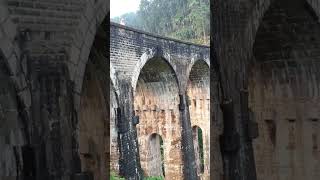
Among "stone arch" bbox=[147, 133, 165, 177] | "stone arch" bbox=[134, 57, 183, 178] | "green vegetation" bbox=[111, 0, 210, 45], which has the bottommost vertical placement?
"stone arch" bbox=[147, 133, 165, 177]

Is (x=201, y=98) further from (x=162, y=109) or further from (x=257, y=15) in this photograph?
(x=257, y=15)

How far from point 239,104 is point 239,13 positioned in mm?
1181

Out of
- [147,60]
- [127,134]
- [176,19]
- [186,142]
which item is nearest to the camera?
[127,134]

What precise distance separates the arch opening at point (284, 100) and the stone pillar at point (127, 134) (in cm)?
512

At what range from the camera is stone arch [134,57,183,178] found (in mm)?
17672

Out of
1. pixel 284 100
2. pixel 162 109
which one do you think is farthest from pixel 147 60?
pixel 284 100

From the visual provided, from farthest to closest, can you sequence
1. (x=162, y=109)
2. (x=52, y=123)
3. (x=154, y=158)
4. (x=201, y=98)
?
(x=201, y=98)
(x=154, y=158)
(x=162, y=109)
(x=52, y=123)

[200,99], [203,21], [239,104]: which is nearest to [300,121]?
[239,104]

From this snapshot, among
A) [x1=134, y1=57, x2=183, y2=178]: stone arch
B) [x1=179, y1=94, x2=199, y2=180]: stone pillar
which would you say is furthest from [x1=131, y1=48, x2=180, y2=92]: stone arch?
[x1=179, y1=94, x2=199, y2=180]: stone pillar

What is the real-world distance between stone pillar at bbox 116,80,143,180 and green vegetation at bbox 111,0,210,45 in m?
13.1

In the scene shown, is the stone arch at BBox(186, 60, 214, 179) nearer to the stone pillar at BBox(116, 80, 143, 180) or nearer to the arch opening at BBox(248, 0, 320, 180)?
the stone pillar at BBox(116, 80, 143, 180)

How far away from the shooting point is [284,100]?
8.84 m

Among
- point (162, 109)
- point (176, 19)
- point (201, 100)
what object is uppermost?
point (176, 19)

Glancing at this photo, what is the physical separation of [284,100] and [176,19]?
2226 centimetres
